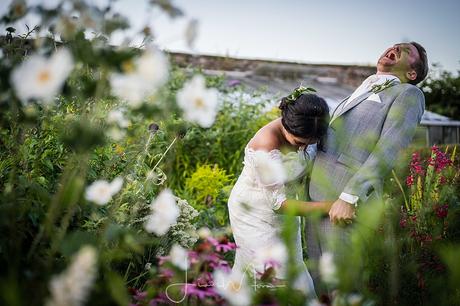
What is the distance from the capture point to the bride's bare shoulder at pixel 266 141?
241 centimetres

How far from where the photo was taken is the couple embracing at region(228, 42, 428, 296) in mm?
2342

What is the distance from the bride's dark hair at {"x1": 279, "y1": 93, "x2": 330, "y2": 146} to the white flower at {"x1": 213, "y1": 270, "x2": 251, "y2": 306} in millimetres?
1135

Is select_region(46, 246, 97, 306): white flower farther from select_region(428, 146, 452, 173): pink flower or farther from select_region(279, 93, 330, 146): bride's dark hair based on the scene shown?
select_region(428, 146, 452, 173): pink flower

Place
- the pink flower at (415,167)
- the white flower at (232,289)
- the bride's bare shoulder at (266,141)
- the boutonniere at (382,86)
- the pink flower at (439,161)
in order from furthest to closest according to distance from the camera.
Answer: the pink flower at (415,167)
the pink flower at (439,161)
the boutonniere at (382,86)
the bride's bare shoulder at (266,141)
the white flower at (232,289)

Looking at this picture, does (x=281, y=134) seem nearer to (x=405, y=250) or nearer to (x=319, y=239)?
(x=319, y=239)

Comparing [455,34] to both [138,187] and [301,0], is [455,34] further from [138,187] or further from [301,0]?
[138,187]

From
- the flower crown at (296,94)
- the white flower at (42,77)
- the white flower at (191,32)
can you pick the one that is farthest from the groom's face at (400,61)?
the white flower at (42,77)

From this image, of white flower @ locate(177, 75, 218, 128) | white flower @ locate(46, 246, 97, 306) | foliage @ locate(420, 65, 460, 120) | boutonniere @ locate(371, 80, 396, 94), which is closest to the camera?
white flower @ locate(46, 246, 97, 306)

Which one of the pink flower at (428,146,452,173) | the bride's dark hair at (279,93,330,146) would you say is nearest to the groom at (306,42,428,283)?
the bride's dark hair at (279,93,330,146)

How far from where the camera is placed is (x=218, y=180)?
14.2 feet

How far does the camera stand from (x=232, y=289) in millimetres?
1189

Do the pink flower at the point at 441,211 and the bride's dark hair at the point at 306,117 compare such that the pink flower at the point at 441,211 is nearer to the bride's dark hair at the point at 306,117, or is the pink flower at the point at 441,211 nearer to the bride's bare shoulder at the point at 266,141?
the bride's dark hair at the point at 306,117

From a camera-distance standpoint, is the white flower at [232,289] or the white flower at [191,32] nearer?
the white flower at [232,289]

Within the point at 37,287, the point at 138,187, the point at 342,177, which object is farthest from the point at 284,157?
the point at 37,287
